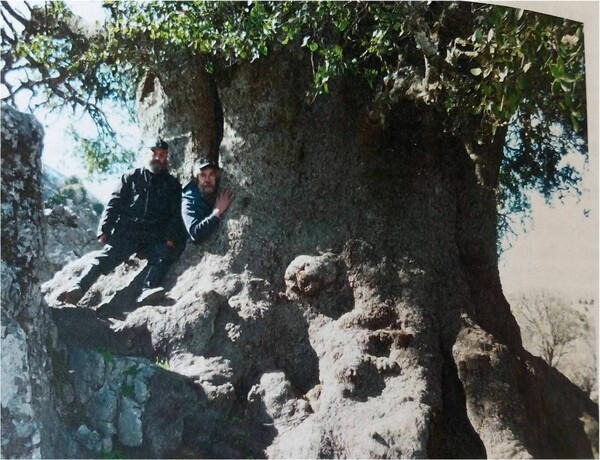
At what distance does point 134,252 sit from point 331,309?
3.17ft

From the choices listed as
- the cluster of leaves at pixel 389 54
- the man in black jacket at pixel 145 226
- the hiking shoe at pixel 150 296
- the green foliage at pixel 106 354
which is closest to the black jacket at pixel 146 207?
the man in black jacket at pixel 145 226

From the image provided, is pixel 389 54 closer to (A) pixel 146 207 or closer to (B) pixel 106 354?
(A) pixel 146 207

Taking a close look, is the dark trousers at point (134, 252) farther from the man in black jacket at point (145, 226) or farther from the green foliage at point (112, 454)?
the green foliage at point (112, 454)

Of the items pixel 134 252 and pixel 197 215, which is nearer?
pixel 134 252

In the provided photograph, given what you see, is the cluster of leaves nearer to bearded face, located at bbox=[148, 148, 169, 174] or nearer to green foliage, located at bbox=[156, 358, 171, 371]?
bearded face, located at bbox=[148, 148, 169, 174]

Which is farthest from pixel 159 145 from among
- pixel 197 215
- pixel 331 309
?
pixel 331 309

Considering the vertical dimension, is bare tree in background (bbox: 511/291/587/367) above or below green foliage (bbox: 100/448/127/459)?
above

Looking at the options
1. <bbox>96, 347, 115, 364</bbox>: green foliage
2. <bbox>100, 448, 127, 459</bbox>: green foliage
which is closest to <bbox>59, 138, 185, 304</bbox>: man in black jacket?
<bbox>96, 347, 115, 364</bbox>: green foliage

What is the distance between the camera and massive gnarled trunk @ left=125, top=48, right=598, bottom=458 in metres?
3.58

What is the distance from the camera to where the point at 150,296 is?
3.68m

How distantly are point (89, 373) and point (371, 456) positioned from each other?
1269 mm

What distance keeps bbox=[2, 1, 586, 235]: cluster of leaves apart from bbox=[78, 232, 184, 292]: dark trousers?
0.62 meters

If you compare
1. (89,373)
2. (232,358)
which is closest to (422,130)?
(232,358)

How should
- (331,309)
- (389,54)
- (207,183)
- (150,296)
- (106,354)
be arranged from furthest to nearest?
(389,54), (207,183), (331,309), (150,296), (106,354)
